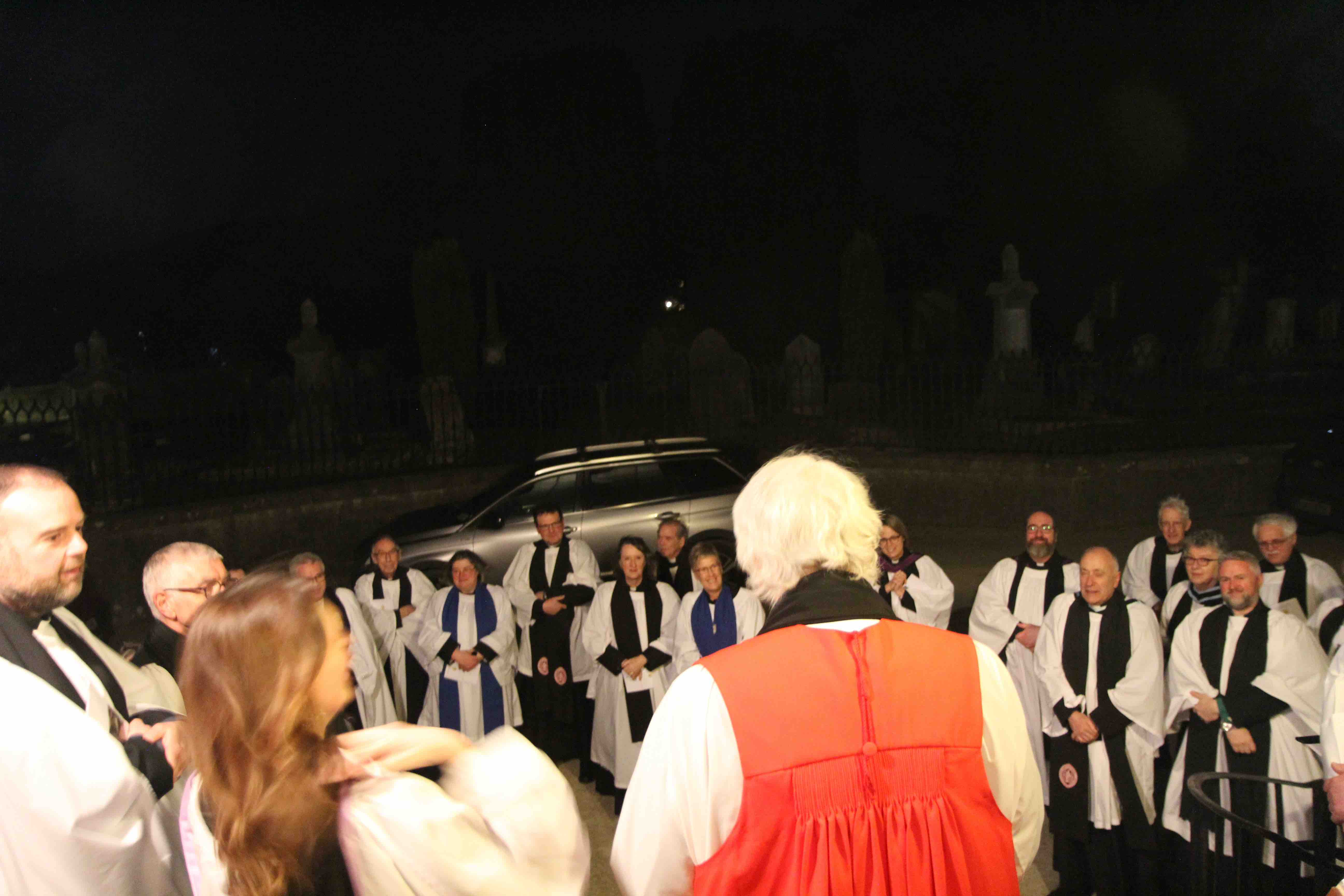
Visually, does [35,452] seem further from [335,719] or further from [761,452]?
[335,719]

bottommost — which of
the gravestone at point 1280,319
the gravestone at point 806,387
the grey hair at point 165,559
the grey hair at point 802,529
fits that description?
the grey hair at point 165,559

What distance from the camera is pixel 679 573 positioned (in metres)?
6.52

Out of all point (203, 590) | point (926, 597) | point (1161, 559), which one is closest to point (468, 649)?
point (203, 590)

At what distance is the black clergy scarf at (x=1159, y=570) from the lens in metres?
5.96

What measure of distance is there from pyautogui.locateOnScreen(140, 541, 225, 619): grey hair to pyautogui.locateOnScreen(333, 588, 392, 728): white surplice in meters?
1.81

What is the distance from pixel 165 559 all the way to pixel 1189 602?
470 centimetres

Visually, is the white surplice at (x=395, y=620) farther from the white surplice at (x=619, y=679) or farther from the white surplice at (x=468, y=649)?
the white surplice at (x=619, y=679)

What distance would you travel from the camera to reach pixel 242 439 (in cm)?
1123

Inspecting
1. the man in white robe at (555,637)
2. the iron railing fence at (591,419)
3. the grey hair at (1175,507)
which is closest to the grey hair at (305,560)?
the man in white robe at (555,637)

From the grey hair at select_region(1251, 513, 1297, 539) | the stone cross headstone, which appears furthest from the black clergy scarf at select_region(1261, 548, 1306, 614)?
the stone cross headstone

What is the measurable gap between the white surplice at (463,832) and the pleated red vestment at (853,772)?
0.37m

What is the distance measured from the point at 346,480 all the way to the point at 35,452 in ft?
11.8

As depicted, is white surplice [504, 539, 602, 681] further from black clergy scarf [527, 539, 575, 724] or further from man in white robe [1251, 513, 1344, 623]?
man in white robe [1251, 513, 1344, 623]

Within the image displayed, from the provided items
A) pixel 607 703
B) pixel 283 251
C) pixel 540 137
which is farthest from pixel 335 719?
pixel 283 251
